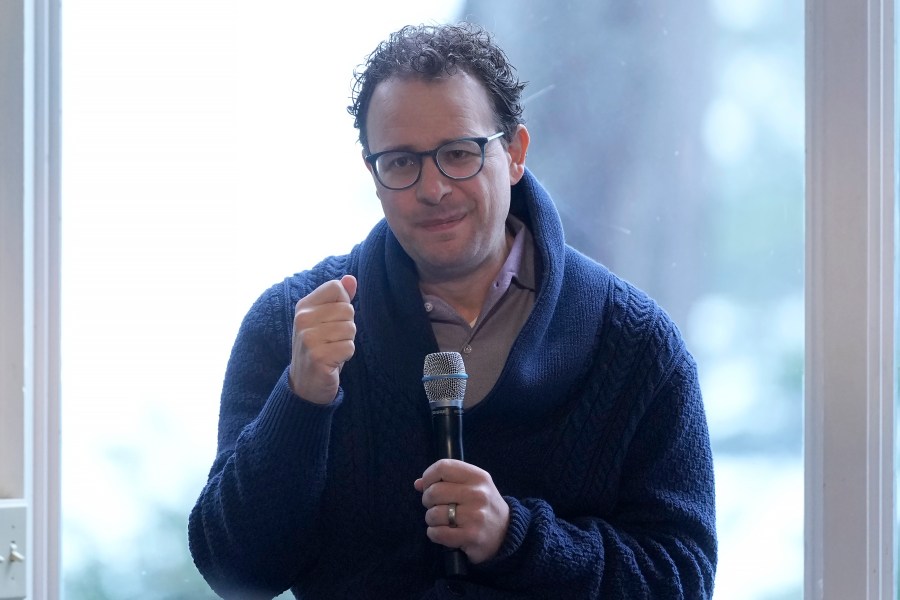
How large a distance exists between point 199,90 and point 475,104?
0.71 metres

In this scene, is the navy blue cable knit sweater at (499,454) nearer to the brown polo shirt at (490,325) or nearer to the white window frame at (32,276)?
the brown polo shirt at (490,325)

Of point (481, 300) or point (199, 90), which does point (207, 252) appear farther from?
point (481, 300)

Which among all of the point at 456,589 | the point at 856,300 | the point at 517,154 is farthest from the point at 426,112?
the point at 856,300

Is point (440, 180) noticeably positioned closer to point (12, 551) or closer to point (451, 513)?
point (451, 513)

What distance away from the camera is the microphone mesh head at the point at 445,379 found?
53.0 inches

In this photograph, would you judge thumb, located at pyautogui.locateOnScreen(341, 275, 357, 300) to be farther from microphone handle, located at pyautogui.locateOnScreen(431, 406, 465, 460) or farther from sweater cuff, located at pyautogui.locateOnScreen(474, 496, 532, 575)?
sweater cuff, located at pyautogui.locateOnScreen(474, 496, 532, 575)

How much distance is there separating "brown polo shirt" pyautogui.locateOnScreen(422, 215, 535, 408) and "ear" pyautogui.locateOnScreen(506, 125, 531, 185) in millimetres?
125

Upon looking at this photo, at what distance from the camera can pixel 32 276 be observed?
1894mm

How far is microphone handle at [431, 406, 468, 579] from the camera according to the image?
1334 mm

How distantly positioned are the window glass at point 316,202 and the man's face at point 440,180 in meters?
0.42

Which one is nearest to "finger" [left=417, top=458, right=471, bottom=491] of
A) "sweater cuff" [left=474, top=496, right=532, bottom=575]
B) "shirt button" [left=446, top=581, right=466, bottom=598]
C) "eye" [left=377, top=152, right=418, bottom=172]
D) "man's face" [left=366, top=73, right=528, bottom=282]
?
"sweater cuff" [left=474, top=496, right=532, bottom=575]

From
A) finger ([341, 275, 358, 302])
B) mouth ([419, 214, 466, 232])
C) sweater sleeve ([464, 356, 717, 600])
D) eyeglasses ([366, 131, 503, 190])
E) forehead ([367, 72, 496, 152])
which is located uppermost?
forehead ([367, 72, 496, 152])

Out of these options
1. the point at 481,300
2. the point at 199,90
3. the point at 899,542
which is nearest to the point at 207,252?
the point at 199,90

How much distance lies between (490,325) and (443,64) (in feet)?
1.43
